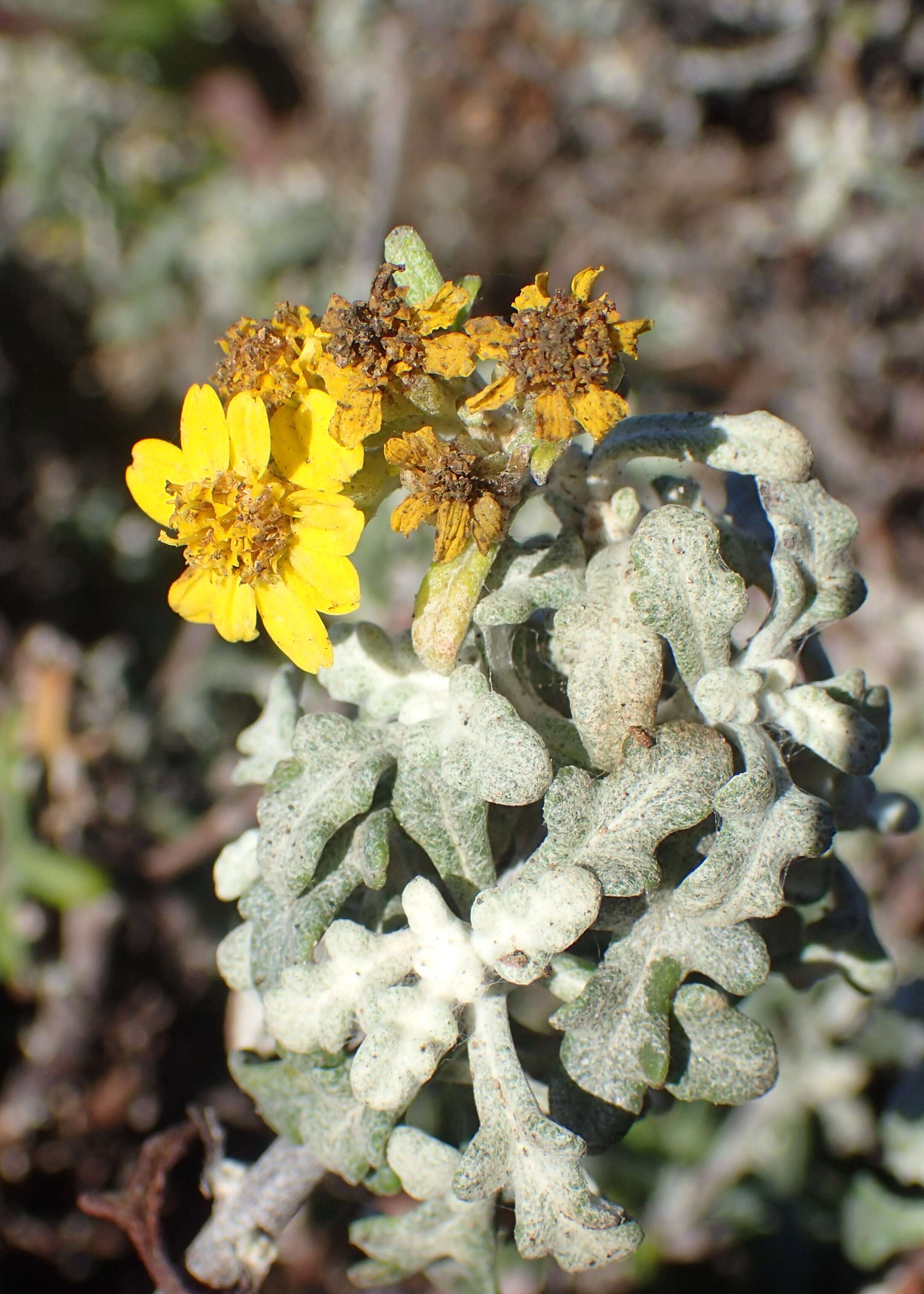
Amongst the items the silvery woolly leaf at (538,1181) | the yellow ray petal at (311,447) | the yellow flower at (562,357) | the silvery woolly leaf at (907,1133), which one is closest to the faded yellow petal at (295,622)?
the yellow ray petal at (311,447)

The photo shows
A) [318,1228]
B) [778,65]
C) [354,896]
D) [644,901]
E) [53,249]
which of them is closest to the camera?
[644,901]

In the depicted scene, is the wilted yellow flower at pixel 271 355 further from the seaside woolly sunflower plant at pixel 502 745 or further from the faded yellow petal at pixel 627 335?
the faded yellow petal at pixel 627 335

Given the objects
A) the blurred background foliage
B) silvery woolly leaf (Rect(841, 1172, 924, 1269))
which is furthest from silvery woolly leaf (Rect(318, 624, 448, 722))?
silvery woolly leaf (Rect(841, 1172, 924, 1269))

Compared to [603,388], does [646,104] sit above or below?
above

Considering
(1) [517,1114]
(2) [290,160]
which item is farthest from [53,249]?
(1) [517,1114]

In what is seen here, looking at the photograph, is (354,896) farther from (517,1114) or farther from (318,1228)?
(318,1228)

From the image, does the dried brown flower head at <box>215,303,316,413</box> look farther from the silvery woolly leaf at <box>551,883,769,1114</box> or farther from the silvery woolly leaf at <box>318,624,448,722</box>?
the silvery woolly leaf at <box>551,883,769,1114</box>
